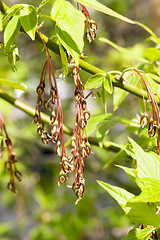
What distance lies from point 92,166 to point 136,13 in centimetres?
144

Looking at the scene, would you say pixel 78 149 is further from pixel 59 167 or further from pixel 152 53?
pixel 59 167

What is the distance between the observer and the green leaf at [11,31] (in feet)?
0.80

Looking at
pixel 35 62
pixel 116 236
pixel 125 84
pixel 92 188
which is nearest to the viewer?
pixel 125 84

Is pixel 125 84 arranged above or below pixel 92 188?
above

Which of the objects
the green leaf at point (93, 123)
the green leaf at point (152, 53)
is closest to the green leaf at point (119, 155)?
the green leaf at point (93, 123)

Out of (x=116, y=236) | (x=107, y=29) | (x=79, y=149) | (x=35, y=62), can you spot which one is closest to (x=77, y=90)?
(x=79, y=149)

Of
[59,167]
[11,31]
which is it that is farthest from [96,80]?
[59,167]

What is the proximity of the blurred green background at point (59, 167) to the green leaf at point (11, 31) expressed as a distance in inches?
10.5

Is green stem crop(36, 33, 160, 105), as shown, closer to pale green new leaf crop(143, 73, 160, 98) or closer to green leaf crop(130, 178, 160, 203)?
pale green new leaf crop(143, 73, 160, 98)

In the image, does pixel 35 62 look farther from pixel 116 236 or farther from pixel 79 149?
pixel 79 149

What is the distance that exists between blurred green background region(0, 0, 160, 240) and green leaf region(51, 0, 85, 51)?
0.90ft

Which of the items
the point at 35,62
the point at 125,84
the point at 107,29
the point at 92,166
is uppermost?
the point at 125,84

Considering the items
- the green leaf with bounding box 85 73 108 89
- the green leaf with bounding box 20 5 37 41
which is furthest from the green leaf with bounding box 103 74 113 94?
the green leaf with bounding box 20 5 37 41

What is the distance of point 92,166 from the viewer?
151 centimetres
